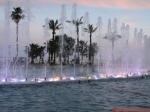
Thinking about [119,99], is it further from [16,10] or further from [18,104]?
[16,10]

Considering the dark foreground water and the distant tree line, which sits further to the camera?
the distant tree line

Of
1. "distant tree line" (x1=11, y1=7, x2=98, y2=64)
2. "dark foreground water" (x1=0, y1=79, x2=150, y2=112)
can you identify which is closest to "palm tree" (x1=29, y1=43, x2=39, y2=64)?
"distant tree line" (x1=11, y1=7, x2=98, y2=64)

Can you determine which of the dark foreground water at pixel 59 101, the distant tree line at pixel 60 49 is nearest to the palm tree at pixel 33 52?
the distant tree line at pixel 60 49

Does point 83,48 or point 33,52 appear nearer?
point 33,52

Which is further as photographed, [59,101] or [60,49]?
[60,49]

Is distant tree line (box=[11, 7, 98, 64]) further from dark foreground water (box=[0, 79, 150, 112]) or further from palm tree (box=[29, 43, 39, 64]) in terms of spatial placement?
dark foreground water (box=[0, 79, 150, 112])

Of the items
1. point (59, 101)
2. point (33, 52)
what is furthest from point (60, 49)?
point (59, 101)

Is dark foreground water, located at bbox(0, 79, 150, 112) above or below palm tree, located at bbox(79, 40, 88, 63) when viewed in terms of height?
below

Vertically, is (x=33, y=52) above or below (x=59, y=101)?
above

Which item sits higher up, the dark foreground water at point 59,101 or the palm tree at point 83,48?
the palm tree at point 83,48

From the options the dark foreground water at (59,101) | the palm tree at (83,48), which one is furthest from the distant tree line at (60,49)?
the dark foreground water at (59,101)

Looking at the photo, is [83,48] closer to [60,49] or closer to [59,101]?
[60,49]

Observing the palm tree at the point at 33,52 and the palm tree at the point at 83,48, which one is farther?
the palm tree at the point at 83,48

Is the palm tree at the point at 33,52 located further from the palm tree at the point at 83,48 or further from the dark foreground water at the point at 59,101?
the dark foreground water at the point at 59,101
